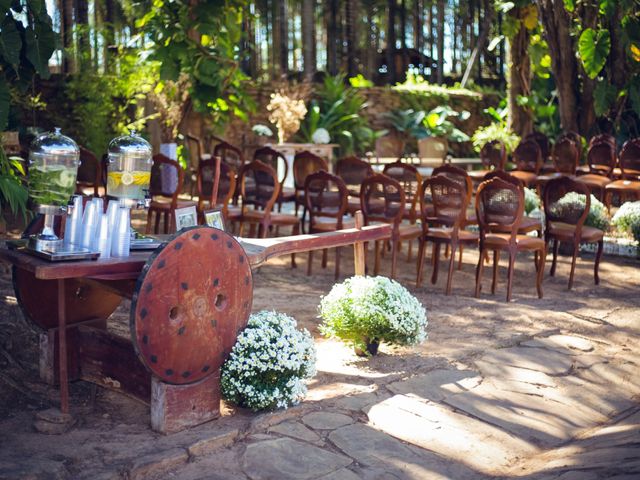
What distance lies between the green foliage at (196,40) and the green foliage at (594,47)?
5.38 m

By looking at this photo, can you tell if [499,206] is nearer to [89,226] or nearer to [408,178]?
[408,178]

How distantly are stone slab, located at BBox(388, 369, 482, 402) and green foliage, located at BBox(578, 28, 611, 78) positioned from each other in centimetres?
951

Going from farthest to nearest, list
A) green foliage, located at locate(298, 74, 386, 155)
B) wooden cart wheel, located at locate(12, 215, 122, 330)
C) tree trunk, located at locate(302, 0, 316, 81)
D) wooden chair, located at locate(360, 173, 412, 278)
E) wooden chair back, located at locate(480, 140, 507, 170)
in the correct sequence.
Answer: tree trunk, located at locate(302, 0, 316, 81)
green foliage, located at locate(298, 74, 386, 155)
wooden chair back, located at locate(480, 140, 507, 170)
wooden chair, located at locate(360, 173, 412, 278)
wooden cart wheel, located at locate(12, 215, 122, 330)

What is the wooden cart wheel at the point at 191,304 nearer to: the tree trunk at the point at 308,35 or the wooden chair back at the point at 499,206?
the wooden chair back at the point at 499,206

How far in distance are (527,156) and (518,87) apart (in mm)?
4324

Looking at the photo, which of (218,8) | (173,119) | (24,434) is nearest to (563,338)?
(24,434)

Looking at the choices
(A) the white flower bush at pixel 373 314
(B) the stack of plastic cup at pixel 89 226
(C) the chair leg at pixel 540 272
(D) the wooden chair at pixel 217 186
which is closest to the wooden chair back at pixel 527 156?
(C) the chair leg at pixel 540 272

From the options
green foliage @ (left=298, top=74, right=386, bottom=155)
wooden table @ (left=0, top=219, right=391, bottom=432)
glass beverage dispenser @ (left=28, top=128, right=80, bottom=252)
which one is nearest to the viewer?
wooden table @ (left=0, top=219, right=391, bottom=432)

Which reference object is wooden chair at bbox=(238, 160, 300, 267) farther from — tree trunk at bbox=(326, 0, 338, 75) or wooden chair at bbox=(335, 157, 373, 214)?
tree trunk at bbox=(326, 0, 338, 75)

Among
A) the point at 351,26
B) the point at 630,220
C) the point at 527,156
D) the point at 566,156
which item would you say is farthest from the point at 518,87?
the point at 351,26

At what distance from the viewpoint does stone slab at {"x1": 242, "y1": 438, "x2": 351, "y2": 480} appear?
11.9 feet

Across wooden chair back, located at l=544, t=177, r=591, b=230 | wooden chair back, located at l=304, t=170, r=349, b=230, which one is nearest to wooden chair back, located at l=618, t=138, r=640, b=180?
wooden chair back, located at l=544, t=177, r=591, b=230

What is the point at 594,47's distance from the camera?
13.2 meters

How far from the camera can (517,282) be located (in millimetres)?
8070
